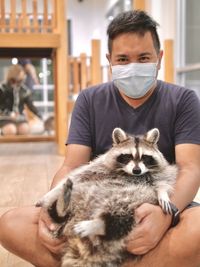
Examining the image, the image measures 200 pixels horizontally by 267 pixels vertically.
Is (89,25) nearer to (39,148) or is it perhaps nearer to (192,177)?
(39,148)

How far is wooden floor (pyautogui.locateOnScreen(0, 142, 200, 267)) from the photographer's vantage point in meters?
2.27

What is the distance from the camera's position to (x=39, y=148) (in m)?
4.41

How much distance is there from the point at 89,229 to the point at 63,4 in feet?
9.60

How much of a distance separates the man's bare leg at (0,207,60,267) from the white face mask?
0.55 meters

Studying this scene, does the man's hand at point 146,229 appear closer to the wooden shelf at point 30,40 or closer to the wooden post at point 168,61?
the wooden post at point 168,61

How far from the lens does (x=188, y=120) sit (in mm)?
1473

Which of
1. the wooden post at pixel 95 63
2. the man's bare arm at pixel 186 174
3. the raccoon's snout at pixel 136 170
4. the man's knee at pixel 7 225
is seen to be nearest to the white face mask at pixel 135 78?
the man's bare arm at pixel 186 174

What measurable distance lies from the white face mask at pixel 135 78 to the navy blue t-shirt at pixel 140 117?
4 centimetres

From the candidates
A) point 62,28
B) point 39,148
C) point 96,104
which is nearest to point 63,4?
point 62,28

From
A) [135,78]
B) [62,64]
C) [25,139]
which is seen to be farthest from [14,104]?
[135,78]

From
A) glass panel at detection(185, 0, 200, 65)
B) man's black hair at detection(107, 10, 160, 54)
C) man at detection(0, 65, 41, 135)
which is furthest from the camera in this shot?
man at detection(0, 65, 41, 135)

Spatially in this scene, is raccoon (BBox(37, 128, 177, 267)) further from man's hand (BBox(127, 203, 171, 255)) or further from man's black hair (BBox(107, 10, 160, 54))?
man's black hair (BBox(107, 10, 160, 54))

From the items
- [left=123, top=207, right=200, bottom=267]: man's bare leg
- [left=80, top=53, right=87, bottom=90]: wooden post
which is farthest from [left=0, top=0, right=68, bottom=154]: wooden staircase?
[left=123, top=207, right=200, bottom=267]: man's bare leg

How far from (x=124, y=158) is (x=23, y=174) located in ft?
6.21
